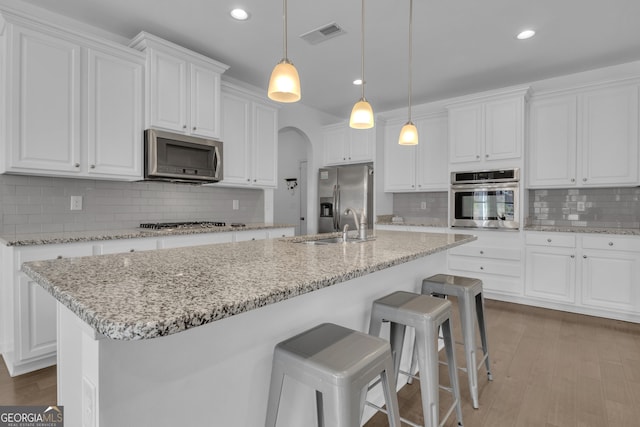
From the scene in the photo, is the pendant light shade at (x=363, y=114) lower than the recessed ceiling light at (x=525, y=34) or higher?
lower

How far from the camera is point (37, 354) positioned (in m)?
2.22

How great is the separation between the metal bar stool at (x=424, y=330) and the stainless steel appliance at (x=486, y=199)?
259 centimetres

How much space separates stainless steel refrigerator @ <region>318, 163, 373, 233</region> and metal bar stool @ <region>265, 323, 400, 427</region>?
11.4 feet

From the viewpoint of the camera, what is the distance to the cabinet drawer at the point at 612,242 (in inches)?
123

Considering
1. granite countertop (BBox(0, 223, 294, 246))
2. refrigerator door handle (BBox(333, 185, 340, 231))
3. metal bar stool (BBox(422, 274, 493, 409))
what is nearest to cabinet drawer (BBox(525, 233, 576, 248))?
metal bar stool (BBox(422, 274, 493, 409))

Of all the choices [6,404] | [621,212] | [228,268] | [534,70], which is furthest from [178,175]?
[621,212]

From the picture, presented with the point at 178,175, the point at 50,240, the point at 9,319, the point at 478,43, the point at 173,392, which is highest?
the point at 478,43

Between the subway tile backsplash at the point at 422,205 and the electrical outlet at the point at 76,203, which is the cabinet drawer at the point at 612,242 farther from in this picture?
the electrical outlet at the point at 76,203

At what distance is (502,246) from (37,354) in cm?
430

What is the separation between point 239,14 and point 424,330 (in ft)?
8.60

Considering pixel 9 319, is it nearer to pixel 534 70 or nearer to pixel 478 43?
pixel 478 43

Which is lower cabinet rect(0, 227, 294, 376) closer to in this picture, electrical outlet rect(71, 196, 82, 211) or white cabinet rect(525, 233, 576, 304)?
electrical outlet rect(71, 196, 82, 211)

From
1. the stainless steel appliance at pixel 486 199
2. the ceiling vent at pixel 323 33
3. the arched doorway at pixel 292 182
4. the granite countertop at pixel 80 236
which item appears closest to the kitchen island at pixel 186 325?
the granite countertop at pixel 80 236

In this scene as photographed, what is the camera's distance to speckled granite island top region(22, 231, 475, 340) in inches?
25.8
